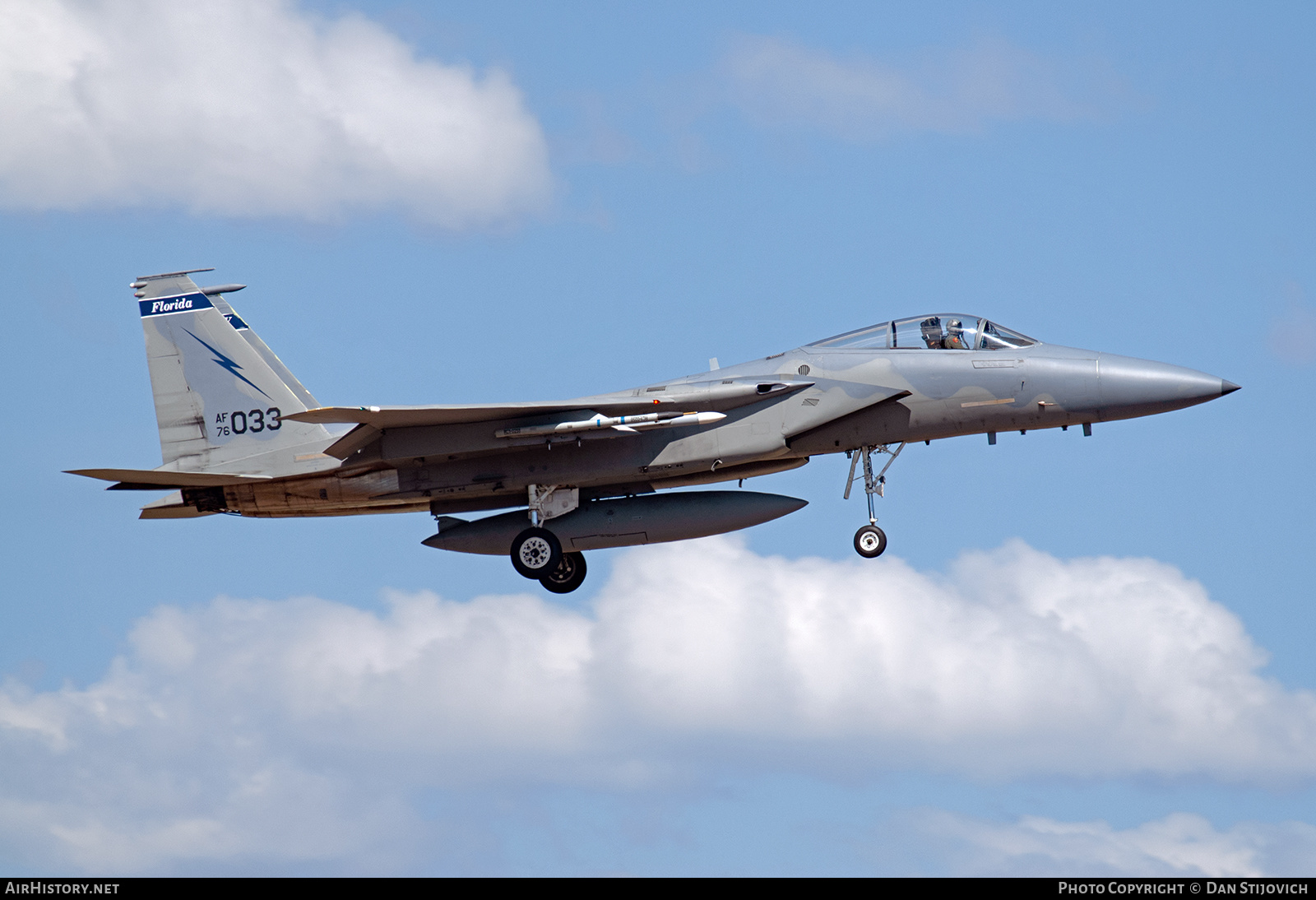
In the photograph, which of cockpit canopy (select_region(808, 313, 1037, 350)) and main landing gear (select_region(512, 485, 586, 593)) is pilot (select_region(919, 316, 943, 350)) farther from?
main landing gear (select_region(512, 485, 586, 593))

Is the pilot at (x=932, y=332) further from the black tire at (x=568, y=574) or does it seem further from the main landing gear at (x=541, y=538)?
the black tire at (x=568, y=574)

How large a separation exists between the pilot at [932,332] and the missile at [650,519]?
10.1ft

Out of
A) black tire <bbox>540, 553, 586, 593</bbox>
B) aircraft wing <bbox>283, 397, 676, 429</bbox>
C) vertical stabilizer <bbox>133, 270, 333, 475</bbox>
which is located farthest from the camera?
black tire <bbox>540, 553, 586, 593</bbox>

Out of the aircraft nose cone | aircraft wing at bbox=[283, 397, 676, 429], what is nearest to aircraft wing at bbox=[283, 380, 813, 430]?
aircraft wing at bbox=[283, 397, 676, 429]

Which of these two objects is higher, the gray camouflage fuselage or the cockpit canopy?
the cockpit canopy

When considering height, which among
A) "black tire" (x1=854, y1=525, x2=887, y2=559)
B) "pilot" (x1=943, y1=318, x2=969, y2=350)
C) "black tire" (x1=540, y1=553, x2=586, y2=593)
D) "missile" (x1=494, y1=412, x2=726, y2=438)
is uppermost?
"pilot" (x1=943, y1=318, x2=969, y2=350)

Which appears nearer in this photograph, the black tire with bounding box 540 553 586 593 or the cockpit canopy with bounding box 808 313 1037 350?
the cockpit canopy with bounding box 808 313 1037 350

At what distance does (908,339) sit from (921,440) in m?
1.53

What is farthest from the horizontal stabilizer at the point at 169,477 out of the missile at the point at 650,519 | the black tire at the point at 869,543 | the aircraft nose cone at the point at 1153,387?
the aircraft nose cone at the point at 1153,387

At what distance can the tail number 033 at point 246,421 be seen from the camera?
23.8m

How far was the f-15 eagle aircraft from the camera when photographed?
2178 cm

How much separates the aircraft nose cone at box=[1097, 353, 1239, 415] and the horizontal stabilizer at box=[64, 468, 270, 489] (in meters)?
12.8

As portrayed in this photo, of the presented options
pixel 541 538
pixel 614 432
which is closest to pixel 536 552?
pixel 541 538
